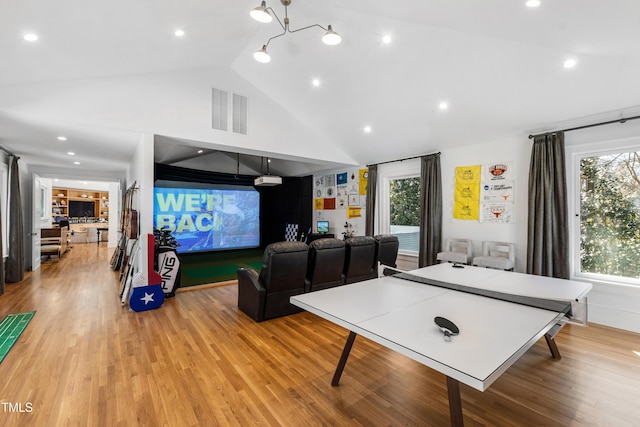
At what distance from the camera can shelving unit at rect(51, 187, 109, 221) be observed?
A: 1198 centimetres

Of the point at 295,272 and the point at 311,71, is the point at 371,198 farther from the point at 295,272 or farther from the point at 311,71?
the point at 295,272

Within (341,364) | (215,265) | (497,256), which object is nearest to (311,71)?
(341,364)

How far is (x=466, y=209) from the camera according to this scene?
4863 mm

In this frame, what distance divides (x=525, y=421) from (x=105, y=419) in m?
2.80

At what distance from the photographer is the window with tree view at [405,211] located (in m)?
5.91

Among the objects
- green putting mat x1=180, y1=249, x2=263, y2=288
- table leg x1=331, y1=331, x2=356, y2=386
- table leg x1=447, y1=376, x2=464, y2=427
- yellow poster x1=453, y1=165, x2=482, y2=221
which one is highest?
yellow poster x1=453, y1=165, x2=482, y2=221

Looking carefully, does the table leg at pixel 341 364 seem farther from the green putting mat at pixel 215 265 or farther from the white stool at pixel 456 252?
the green putting mat at pixel 215 265

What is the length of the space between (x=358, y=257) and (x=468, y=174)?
256 cm

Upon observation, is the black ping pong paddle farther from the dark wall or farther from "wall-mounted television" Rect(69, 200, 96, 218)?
"wall-mounted television" Rect(69, 200, 96, 218)

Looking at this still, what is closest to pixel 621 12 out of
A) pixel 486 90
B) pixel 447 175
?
pixel 486 90

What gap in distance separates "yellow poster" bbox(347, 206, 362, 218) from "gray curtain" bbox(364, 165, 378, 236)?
0.44 m

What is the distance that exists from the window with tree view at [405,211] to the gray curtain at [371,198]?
0.40m

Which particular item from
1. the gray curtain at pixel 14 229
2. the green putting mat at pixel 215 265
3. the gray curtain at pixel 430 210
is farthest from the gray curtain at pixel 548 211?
the gray curtain at pixel 14 229

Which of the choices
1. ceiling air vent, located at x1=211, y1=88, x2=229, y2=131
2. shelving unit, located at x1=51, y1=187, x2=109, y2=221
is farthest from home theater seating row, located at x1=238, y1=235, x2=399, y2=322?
shelving unit, located at x1=51, y1=187, x2=109, y2=221
